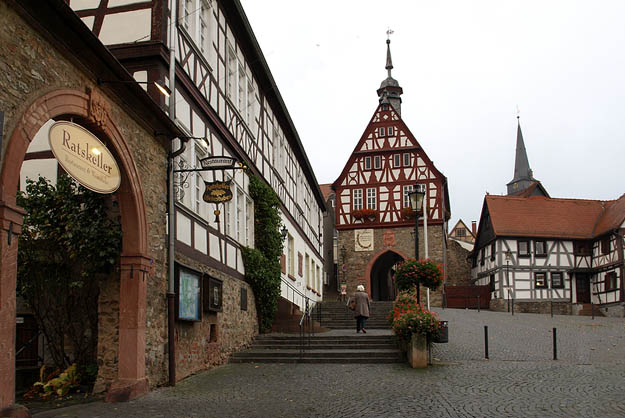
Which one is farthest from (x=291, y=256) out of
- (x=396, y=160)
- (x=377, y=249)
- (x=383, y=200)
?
(x=396, y=160)

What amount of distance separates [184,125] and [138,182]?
264 centimetres

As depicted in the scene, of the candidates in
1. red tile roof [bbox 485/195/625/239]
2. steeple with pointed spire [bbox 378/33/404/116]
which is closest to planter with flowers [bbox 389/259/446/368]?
red tile roof [bbox 485/195/625/239]

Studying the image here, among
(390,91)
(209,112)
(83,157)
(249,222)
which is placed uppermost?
(390,91)

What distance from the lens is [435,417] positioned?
29.8 feet

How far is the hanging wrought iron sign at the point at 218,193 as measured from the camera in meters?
12.8

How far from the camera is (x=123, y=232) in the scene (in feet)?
35.7

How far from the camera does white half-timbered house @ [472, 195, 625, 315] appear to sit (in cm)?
4119

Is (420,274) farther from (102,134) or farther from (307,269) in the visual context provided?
(307,269)

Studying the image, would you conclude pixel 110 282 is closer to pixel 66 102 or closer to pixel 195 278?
pixel 195 278

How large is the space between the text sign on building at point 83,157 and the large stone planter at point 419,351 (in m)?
7.48

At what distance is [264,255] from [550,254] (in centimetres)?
2873

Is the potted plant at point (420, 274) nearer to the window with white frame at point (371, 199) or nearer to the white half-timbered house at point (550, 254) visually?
the white half-timbered house at point (550, 254)

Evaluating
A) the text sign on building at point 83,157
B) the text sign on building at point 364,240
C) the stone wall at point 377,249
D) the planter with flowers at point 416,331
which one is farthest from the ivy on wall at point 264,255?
the text sign on building at point 364,240

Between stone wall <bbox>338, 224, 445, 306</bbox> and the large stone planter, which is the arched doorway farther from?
the large stone planter
